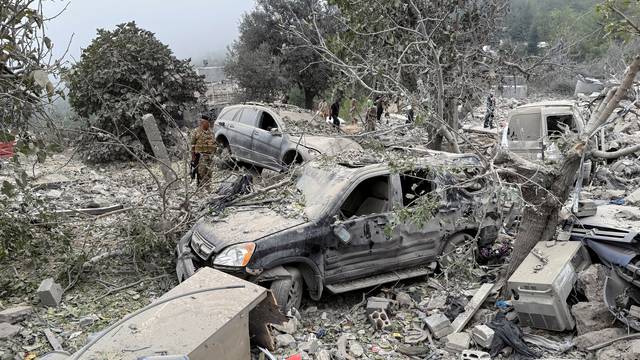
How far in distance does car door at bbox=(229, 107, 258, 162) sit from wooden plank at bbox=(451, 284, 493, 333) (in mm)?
6187

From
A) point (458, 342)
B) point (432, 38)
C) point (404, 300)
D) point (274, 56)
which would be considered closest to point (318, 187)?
point (404, 300)

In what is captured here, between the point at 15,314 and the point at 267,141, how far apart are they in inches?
234

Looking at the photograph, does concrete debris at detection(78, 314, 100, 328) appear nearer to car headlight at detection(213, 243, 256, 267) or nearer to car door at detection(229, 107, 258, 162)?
car headlight at detection(213, 243, 256, 267)

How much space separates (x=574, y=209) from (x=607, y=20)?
7.18 ft

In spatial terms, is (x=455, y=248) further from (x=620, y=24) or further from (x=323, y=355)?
(x=620, y=24)

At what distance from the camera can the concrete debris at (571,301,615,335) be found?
182 inches

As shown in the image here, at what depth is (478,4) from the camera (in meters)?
12.1

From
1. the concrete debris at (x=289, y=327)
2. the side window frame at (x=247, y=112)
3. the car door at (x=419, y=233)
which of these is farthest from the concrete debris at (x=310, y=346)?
the side window frame at (x=247, y=112)

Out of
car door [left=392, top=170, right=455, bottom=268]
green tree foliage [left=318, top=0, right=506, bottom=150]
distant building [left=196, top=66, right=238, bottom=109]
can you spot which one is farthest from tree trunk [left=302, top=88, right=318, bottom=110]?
car door [left=392, top=170, right=455, bottom=268]

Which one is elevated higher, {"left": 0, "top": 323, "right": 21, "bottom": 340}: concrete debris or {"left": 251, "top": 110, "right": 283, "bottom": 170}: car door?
{"left": 251, "top": 110, "right": 283, "bottom": 170}: car door

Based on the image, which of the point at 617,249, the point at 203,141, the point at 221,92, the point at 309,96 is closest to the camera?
the point at 617,249

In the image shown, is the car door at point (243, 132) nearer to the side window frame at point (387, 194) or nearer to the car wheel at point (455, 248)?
the side window frame at point (387, 194)

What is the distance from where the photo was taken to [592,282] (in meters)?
4.84

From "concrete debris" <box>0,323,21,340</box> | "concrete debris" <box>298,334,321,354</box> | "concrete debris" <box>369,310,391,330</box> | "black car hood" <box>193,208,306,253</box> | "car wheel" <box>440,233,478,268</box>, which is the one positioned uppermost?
"black car hood" <box>193,208,306,253</box>
